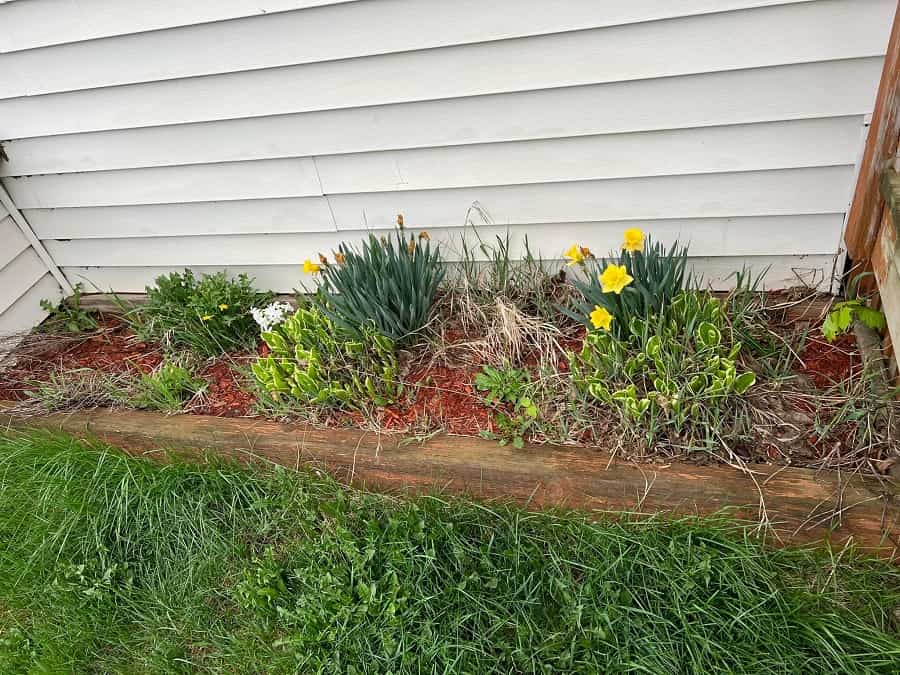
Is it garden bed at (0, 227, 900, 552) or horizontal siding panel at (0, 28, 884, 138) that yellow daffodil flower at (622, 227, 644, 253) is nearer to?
garden bed at (0, 227, 900, 552)

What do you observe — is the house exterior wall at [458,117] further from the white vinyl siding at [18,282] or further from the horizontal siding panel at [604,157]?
the white vinyl siding at [18,282]

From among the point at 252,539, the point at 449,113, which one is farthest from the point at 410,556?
the point at 449,113

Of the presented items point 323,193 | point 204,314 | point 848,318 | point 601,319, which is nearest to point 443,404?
point 601,319

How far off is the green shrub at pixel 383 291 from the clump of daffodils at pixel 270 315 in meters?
0.39

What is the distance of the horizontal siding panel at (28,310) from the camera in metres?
3.20

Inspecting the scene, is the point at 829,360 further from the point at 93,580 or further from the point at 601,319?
the point at 93,580

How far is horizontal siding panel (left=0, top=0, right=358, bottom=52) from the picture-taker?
Result: 225cm

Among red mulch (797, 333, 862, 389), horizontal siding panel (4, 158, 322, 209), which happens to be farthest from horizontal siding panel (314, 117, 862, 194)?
red mulch (797, 333, 862, 389)

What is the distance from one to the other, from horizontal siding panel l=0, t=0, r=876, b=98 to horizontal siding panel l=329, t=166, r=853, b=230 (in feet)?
1.36

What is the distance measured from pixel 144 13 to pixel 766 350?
263cm

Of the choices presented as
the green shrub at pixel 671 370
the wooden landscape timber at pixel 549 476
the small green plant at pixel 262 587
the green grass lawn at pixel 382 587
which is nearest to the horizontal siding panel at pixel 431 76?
the green shrub at pixel 671 370

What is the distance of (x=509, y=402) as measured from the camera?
2240 mm

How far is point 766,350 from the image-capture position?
218cm

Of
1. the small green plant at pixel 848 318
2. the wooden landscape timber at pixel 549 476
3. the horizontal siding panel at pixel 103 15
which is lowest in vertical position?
the wooden landscape timber at pixel 549 476
